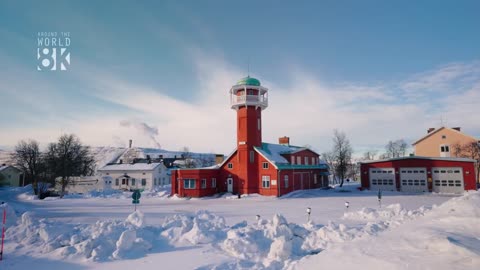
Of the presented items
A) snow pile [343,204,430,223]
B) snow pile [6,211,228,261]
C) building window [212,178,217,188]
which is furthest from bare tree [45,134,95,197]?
snow pile [343,204,430,223]

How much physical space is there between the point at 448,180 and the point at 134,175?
47187mm

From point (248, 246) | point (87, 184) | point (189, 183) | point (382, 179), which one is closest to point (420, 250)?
point (248, 246)

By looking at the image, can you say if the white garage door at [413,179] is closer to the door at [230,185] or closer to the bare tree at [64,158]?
the door at [230,185]

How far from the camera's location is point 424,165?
3353cm

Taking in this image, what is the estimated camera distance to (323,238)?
9.97 m

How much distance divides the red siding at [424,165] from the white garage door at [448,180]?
1.46 feet

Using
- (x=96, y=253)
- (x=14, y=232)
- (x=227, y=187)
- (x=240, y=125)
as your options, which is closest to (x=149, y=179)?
(x=227, y=187)

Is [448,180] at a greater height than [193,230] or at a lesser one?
greater

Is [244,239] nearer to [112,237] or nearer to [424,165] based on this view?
[112,237]

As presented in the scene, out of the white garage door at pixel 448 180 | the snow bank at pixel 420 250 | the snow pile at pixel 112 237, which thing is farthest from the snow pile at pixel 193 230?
the white garage door at pixel 448 180

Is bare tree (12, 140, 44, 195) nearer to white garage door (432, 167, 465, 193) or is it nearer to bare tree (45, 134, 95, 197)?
bare tree (45, 134, 95, 197)

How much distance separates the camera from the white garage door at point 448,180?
3181 centimetres

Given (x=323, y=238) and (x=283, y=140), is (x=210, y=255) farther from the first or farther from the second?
(x=283, y=140)

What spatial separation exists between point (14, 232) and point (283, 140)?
37.1 metres
